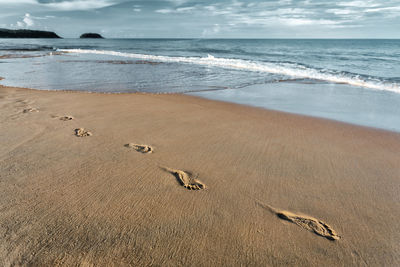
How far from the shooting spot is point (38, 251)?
1.69 metres

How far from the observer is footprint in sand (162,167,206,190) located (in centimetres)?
259

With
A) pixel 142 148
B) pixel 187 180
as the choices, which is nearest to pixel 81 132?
pixel 142 148

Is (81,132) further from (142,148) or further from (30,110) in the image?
(30,110)

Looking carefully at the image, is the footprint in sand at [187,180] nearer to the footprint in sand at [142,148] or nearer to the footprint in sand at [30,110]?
the footprint in sand at [142,148]

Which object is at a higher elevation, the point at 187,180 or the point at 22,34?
the point at 22,34

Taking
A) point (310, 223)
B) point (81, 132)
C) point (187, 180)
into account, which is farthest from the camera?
point (81, 132)

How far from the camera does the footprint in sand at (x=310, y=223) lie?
→ 2.01m

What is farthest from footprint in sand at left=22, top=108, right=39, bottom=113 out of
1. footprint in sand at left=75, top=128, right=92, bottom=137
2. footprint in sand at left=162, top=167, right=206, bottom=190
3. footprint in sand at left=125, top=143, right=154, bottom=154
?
footprint in sand at left=162, top=167, right=206, bottom=190

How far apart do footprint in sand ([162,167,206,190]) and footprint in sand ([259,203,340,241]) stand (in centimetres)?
78

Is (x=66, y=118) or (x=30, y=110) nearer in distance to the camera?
(x=66, y=118)

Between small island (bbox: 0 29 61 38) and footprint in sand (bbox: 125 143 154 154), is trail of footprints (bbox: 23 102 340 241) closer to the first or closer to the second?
footprint in sand (bbox: 125 143 154 154)

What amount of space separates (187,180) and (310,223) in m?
1.33

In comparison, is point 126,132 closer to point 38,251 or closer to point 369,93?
point 38,251

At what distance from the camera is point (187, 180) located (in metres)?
2.71
